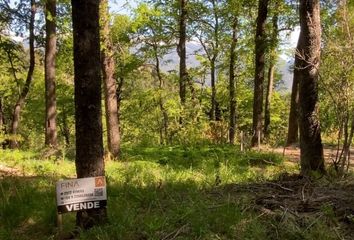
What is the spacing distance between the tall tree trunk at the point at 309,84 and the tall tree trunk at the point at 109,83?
532 cm

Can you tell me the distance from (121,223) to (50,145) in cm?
1019

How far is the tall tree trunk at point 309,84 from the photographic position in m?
8.09

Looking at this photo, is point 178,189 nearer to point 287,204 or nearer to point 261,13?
point 287,204

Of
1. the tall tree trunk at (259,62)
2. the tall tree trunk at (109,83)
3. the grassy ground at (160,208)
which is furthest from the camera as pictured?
the tall tree trunk at (259,62)

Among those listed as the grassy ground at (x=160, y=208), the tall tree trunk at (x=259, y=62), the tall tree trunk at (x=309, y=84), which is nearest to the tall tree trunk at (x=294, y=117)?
the tall tree trunk at (x=259, y=62)

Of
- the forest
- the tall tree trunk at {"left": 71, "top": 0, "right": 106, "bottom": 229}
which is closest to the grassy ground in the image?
the forest

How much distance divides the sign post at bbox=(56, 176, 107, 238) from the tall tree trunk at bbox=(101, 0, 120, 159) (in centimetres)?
667

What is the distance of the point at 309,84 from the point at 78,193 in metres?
5.12

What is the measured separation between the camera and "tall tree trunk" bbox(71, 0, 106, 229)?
5.00 metres

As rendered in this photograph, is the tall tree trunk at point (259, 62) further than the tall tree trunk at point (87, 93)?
Yes

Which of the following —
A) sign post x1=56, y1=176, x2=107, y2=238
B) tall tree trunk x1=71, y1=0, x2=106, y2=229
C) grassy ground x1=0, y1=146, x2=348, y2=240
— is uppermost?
tall tree trunk x1=71, y1=0, x2=106, y2=229

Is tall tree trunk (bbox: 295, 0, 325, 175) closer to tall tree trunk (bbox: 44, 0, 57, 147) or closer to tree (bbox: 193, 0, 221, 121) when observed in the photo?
tall tree trunk (bbox: 44, 0, 57, 147)

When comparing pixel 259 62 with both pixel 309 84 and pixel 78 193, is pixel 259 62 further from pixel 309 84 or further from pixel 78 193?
pixel 78 193

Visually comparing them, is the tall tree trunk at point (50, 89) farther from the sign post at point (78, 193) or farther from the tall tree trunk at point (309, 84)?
the sign post at point (78, 193)
